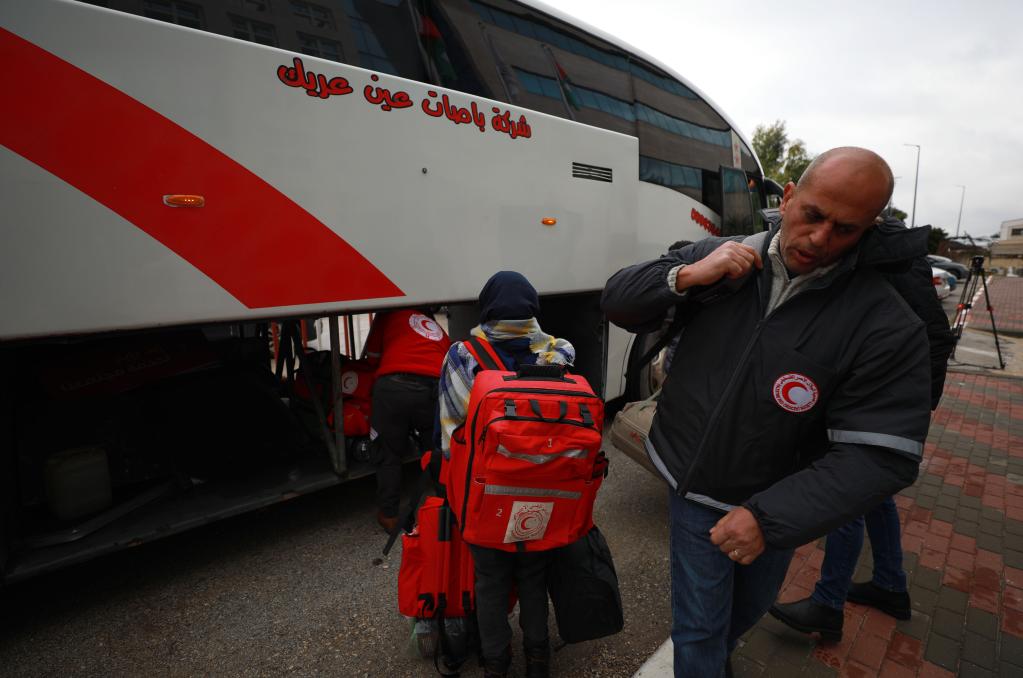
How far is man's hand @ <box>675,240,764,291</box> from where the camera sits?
1336 millimetres

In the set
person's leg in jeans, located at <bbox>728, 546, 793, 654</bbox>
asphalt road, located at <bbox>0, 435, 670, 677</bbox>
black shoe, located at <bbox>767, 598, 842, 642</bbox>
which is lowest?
asphalt road, located at <bbox>0, 435, 670, 677</bbox>

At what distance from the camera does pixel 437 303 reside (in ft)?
10.2

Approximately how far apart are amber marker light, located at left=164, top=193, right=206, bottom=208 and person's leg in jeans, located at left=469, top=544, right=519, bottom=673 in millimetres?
1866

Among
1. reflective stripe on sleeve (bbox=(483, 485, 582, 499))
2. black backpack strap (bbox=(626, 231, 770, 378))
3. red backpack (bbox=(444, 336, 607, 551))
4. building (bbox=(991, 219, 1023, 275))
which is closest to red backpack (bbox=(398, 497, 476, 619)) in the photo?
red backpack (bbox=(444, 336, 607, 551))

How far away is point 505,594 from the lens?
1972 mm

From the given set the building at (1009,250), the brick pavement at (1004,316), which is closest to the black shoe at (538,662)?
the brick pavement at (1004,316)

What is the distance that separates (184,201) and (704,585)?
2.50 m

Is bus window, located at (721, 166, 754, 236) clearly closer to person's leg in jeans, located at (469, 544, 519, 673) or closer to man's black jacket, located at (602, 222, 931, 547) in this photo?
man's black jacket, located at (602, 222, 931, 547)

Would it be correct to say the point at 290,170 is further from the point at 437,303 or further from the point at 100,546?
the point at 100,546

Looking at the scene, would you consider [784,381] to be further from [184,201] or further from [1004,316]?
[1004,316]

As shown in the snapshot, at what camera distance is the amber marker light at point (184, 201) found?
220cm

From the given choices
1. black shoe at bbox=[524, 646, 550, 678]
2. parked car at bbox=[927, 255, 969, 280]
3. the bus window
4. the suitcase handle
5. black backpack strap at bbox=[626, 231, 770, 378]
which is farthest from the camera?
parked car at bbox=[927, 255, 969, 280]

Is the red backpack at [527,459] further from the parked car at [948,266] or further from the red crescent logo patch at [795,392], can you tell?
the parked car at [948,266]

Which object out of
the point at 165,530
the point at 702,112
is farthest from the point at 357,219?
the point at 702,112
